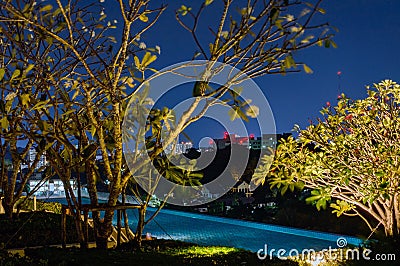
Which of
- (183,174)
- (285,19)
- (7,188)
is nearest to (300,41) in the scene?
(285,19)

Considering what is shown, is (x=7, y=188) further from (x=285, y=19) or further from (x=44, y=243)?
(x=285, y=19)

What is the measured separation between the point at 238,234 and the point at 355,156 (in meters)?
6.03

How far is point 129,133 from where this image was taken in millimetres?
4117

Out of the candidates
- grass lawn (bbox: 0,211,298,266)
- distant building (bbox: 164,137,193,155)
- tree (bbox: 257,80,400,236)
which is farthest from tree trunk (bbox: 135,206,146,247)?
tree (bbox: 257,80,400,236)

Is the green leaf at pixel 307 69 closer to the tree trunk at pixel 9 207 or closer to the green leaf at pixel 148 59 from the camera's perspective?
the green leaf at pixel 148 59

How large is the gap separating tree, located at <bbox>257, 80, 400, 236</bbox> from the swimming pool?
2.88 m

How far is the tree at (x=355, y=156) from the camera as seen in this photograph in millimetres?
4023

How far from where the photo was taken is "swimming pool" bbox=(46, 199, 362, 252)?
8.38 m

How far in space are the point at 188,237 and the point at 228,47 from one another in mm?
7090

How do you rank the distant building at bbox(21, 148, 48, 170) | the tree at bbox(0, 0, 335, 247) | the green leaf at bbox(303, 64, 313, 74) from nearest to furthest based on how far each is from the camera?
the green leaf at bbox(303, 64, 313, 74) < the tree at bbox(0, 0, 335, 247) < the distant building at bbox(21, 148, 48, 170)

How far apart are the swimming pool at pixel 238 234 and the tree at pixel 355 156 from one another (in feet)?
9.44

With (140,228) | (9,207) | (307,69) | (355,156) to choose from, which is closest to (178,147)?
(140,228)

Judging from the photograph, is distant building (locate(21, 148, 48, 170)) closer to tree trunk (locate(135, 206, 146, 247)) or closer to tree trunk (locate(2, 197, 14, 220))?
tree trunk (locate(2, 197, 14, 220))

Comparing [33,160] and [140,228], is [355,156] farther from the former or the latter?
[33,160]
